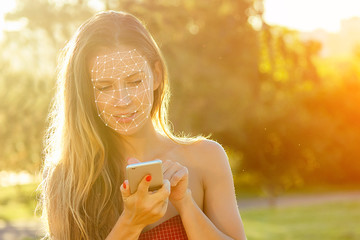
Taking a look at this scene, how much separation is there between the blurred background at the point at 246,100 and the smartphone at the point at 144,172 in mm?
12648

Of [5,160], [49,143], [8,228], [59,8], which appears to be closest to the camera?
[49,143]

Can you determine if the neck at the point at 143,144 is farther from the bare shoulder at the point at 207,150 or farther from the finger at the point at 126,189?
the finger at the point at 126,189

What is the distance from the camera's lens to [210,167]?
377 cm

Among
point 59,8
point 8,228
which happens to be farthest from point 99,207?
point 8,228

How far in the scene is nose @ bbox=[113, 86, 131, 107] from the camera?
11.5ft

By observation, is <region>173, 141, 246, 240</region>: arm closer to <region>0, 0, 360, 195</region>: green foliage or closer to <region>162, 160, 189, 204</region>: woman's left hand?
<region>162, 160, 189, 204</region>: woman's left hand

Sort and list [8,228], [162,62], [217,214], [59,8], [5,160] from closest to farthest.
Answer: [217,214]
[162,62]
[59,8]
[8,228]
[5,160]

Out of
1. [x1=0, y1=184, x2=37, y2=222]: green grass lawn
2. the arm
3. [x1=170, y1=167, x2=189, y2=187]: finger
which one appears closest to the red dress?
the arm

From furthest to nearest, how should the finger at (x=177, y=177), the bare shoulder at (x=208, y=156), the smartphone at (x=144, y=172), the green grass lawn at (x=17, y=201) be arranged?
the green grass lawn at (x=17, y=201) < the bare shoulder at (x=208, y=156) < the finger at (x=177, y=177) < the smartphone at (x=144, y=172)

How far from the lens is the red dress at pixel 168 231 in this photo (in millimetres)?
3650

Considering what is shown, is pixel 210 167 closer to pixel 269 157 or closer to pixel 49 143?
pixel 49 143

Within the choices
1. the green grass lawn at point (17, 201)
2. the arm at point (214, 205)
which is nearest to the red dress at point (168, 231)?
the arm at point (214, 205)

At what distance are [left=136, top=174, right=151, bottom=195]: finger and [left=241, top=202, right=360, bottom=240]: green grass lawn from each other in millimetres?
A: 12813

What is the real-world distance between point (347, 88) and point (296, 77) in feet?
20.1
